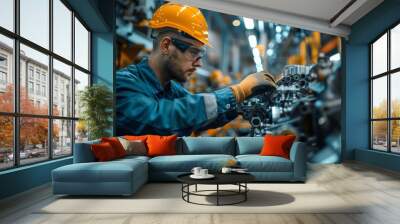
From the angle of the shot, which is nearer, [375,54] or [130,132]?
[130,132]

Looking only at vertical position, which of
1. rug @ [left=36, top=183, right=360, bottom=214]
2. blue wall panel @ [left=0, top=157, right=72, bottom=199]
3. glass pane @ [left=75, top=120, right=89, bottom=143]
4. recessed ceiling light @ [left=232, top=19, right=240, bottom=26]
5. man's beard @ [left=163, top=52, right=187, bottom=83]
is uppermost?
recessed ceiling light @ [left=232, top=19, right=240, bottom=26]

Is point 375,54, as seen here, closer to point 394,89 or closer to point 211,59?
point 394,89

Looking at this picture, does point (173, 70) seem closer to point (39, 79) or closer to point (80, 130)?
point (80, 130)

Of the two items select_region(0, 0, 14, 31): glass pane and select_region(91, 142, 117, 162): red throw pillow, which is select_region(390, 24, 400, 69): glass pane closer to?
select_region(91, 142, 117, 162): red throw pillow

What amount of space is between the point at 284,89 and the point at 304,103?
564 millimetres

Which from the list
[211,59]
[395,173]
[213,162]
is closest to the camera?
[213,162]

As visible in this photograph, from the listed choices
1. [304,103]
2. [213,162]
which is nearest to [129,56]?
[213,162]

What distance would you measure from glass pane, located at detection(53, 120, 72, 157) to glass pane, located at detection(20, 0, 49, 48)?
1.38 meters

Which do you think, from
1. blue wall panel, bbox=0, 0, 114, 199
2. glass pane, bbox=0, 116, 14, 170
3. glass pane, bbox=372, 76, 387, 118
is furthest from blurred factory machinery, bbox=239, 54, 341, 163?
glass pane, bbox=0, 116, 14, 170

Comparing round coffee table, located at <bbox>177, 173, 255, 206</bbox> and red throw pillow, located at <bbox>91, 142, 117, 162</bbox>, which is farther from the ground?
red throw pillow, located at <bbox>91, 142, 117, 162</bbox>

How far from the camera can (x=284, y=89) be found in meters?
8.41

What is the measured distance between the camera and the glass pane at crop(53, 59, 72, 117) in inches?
247

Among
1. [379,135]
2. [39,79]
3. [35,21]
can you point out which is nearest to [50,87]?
[39,79]

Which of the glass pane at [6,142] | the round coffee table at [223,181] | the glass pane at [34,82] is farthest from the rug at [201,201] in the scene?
the glass pane at [34,82]
